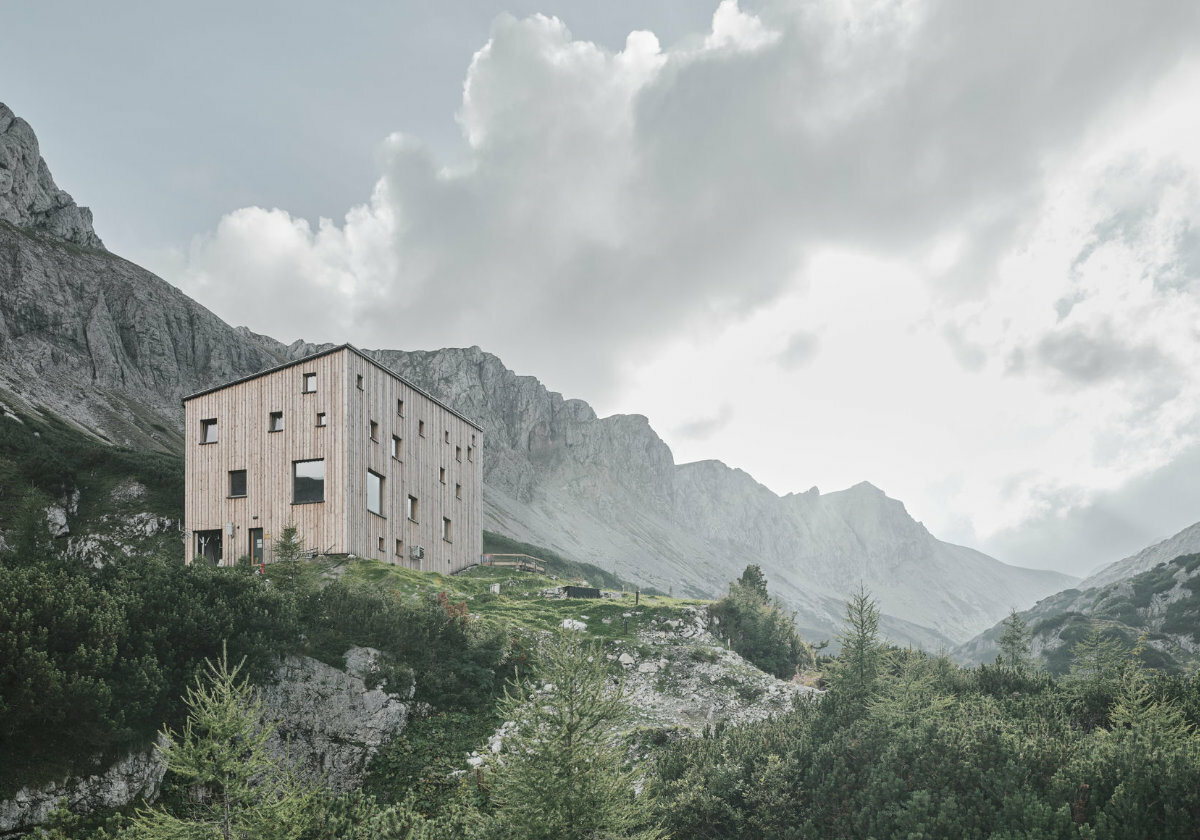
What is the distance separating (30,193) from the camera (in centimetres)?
11212

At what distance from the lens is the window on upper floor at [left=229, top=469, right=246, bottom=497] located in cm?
3566

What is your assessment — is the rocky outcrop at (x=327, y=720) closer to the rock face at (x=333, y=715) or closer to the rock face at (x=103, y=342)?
the rock face at (x=333, y=715)

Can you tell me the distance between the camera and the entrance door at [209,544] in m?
35.7

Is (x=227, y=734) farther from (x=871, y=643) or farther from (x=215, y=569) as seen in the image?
(x=871, y=643)

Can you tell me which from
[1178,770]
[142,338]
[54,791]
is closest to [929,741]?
[1178,770]

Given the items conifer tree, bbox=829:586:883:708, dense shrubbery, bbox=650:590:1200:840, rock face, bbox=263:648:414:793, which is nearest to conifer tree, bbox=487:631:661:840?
dense shrubbery, bbox=650:590:1200:840

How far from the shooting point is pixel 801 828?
16016 mm

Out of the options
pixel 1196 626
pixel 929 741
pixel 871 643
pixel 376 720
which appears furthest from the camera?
pixel 1196 626

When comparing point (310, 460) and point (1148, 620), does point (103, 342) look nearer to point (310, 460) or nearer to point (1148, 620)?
point (310, 460)

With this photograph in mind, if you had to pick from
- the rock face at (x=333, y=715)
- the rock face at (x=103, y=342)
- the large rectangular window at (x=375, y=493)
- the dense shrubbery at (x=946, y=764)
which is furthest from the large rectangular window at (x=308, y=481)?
the rock face at (x=103, y=342)

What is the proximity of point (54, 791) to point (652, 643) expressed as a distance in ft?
68.4

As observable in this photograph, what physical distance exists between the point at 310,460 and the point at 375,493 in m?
3.20

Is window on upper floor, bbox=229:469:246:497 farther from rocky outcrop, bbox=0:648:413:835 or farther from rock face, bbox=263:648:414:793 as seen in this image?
rock face, bbox=263:648:414:793

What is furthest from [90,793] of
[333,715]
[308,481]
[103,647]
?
[308,481]
